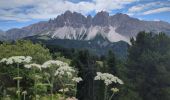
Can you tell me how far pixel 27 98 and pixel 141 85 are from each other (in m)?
19.6

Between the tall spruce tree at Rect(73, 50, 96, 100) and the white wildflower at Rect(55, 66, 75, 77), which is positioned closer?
the white wildflower at Rect(55, 66, 75, 77)

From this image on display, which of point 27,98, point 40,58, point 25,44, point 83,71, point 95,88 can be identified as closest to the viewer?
point 27,98

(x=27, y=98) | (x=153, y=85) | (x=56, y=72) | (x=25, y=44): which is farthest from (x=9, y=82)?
(x=56, y=72)

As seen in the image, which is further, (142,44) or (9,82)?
(9,82)

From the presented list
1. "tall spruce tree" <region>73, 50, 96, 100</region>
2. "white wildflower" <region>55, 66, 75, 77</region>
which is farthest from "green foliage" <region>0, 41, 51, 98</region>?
"white wildflower" <region>55, 66, 75, 77</region>

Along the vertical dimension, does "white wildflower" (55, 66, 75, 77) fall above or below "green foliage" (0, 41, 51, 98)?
above

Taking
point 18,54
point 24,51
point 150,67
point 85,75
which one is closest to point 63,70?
Result: point 150,67

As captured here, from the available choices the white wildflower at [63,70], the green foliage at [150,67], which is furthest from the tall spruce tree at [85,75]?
the white wildflower at [63,70]

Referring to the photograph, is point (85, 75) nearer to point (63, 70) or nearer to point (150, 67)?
point (150, 67)

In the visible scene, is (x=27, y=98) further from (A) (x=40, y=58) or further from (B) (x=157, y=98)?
(B) (x=157, y=98)

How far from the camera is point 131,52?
4566 centimetres

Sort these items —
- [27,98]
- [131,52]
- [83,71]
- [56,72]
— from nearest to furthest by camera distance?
[56,72] < [131,52] < [27,98] < [83,71]

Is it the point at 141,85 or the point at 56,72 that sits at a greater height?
the point at 56,72

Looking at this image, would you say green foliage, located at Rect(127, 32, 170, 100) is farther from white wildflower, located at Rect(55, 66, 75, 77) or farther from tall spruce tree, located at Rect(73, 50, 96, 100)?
tall spruce tree, located at Rect(73, 50, 96, 100)
